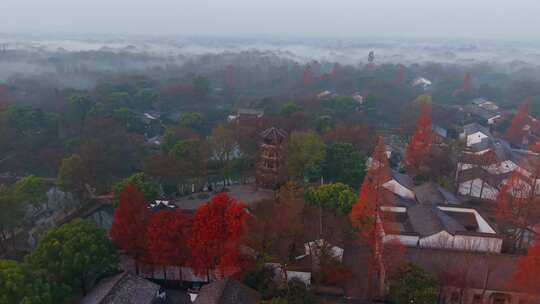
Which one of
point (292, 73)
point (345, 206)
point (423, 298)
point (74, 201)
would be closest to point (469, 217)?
point (345, 206)

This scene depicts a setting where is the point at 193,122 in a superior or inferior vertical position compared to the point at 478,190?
superior

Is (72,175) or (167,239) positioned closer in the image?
(167,239)

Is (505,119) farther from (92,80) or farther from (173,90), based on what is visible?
Result: (92,80)

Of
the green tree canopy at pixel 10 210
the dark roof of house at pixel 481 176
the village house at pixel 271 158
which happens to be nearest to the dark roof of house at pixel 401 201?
the dark roof of house at pixel 481 176

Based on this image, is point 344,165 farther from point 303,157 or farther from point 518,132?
point 518,132

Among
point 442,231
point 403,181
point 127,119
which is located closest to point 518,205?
point 442,231

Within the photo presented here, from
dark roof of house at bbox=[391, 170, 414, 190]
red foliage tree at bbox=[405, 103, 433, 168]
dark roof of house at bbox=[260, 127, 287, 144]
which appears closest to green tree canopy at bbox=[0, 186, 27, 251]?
dark roof of house at bbox=[260, 127, 287, 144]

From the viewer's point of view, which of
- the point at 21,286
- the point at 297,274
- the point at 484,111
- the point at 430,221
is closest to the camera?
the point at 21,286
